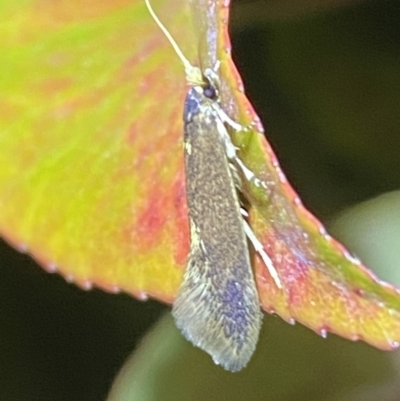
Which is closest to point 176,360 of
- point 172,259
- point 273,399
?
point 273,399

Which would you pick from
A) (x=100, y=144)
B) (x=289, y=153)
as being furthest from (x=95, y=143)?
(x=289, y=153)

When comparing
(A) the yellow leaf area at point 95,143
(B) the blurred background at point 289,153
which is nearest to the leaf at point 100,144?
(A) the yellow leaf area at point 95,143

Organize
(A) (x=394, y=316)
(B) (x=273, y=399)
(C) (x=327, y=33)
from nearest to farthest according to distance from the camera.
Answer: (A) (x=394, y=316)
(B) (x=273, y=399)
(C) (x=327, y=33)

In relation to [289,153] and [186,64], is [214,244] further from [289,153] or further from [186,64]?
[289,153]

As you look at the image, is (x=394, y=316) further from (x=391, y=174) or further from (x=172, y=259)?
(x=391, y=174)

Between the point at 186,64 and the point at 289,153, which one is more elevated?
the point at 186,64

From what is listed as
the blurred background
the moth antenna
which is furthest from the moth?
the blurred background
